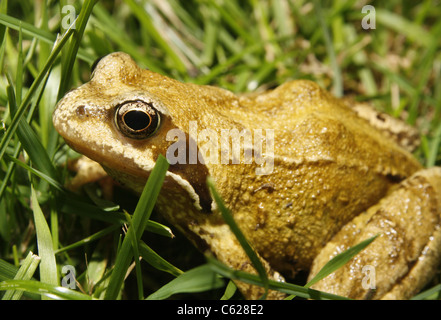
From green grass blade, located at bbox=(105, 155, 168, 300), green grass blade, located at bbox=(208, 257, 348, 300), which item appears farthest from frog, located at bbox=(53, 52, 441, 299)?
green grass blade, located at bbox=(208, 257, 348, 300)

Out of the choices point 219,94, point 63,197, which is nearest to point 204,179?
point 219,94

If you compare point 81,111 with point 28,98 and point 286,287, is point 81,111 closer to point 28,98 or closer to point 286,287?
point 28,98

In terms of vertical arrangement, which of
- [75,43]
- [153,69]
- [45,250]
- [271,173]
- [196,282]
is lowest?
[196,282]

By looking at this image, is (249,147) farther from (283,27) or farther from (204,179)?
(283,27)

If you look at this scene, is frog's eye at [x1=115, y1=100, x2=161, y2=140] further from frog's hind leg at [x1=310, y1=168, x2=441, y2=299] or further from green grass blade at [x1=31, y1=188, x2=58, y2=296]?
frog's hind leg at [x1=310, y1=168, x2=441, y2=299]

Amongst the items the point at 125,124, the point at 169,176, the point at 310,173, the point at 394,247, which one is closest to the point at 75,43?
the point at 125,124

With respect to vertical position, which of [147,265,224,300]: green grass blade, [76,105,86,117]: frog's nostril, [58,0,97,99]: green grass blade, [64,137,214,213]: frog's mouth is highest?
[58,0,97,99]: green grass blade
